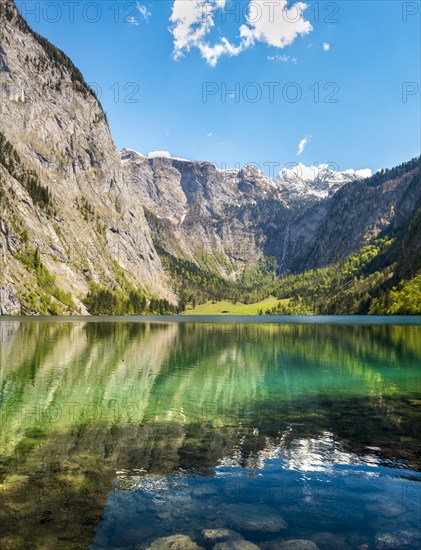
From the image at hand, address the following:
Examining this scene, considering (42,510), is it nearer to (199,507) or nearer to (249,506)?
(199,507)

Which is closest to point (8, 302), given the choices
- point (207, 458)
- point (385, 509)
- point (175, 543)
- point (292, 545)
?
point (207, 458)

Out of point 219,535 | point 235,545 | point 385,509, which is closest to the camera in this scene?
point 235,545

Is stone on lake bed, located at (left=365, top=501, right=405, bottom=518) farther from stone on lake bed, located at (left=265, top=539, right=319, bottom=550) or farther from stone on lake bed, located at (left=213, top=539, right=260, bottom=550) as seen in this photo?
stone on lake bed, located at (left=213, top=539, right=260, bottom=550)

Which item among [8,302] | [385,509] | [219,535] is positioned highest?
[8,302]

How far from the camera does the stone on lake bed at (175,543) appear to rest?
11.2 m

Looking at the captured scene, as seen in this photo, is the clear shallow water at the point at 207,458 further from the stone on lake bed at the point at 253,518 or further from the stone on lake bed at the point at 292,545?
the stone on lake bed at the point at 292,545

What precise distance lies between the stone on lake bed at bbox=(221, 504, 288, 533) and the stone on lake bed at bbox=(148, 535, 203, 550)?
1.61 metres

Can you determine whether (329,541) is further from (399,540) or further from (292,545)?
(399,540)

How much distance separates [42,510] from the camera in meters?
13.2

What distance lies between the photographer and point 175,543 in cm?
1149

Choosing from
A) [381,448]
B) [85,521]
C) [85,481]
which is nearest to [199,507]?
[85,521]

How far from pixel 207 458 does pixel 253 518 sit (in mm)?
5884

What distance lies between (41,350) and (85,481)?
47815mm

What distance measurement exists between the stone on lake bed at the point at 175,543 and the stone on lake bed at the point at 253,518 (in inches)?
63.3
